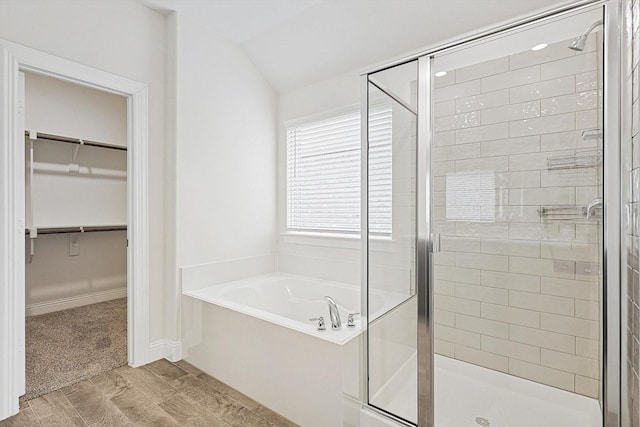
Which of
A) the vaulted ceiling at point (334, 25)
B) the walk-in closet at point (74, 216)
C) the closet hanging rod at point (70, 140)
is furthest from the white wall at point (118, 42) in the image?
the closet hanging rod at point (70, 140)

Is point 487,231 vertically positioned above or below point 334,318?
above

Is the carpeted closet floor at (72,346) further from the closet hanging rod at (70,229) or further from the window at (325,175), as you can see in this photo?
the window at (325,175)

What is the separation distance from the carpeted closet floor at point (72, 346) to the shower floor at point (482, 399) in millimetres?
2036

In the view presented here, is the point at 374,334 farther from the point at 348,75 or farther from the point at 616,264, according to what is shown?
the point at 348,75

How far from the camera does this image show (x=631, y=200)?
42.1 inches

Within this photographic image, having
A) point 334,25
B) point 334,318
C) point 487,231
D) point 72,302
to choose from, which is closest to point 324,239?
point 334,318

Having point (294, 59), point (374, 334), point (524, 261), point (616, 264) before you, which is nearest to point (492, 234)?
point (524, 261)

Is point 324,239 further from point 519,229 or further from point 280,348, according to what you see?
point 519,229

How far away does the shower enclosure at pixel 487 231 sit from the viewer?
148 cm

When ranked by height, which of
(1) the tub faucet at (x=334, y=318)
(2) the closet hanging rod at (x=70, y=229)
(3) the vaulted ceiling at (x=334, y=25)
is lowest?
(1) the tub faucet at (x=334, y=318)

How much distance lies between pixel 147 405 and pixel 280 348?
881mm

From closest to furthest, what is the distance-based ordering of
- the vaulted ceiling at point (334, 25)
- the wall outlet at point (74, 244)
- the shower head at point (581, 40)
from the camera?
the shower head at point (581, 40), the vaulted ceiling at point (334, 25), the wall outlet at point (74, 244)

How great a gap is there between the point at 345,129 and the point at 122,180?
291 cm

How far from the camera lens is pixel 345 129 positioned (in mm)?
2945
